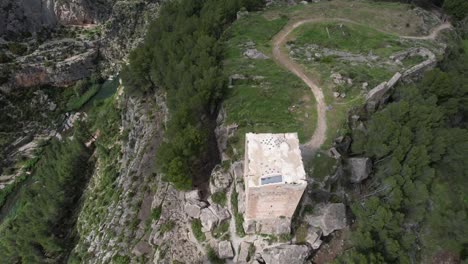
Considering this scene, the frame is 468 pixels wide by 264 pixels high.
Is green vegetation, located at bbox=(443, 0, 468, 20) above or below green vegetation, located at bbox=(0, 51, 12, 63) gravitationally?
above

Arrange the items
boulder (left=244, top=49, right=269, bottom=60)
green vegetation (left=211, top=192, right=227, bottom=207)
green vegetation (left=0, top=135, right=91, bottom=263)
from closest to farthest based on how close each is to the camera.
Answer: green vegetation (left=211, top=192, right=227, bottom=207) < boulder (left=244, top=49, right=269, bottom=60) < green vegetation (left=0, top=135, right=91, bottom=263)

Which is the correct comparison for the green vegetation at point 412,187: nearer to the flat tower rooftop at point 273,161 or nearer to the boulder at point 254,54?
the flat tower rooftop at point 273,161

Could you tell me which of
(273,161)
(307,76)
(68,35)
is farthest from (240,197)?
(68,35)

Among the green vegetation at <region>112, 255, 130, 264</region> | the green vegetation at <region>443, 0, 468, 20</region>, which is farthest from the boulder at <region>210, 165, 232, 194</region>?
the green vegetation at <region>443, 0, 468, 20</region>

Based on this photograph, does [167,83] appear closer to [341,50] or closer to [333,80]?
[333,80]

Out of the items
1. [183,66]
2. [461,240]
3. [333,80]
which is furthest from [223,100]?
[461,240]

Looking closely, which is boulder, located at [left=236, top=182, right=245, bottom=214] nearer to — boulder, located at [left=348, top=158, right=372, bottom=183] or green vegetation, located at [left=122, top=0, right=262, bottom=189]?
green vegetation, located at [left=122, top=0, right=262, bottom=189]
